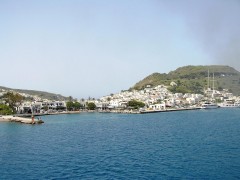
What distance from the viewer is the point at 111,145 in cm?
3778

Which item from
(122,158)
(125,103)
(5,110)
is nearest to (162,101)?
(125,103)

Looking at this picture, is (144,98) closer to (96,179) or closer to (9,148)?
(9,148)

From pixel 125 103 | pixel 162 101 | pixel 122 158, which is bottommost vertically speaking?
pixel 122 158

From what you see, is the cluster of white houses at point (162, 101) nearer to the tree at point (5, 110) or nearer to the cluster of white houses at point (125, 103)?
the cluster of white houses at point (125, 103)

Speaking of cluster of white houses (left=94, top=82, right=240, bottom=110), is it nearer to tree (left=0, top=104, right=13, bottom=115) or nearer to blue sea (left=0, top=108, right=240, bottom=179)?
tree (left=0, top=104, right=13, bottom=115)

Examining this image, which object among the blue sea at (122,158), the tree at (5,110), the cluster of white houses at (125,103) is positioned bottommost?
the blue sea at (122,158)

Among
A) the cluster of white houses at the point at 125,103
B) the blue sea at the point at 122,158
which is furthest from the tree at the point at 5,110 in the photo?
the blue sea at the point at 122,158

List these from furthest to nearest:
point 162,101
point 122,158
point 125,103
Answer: point 162,101, point 125,103, point 122,158

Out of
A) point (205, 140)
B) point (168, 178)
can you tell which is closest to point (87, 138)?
point (205, 140)

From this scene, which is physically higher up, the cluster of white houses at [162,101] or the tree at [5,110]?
the cluster of white houses at [162,101]

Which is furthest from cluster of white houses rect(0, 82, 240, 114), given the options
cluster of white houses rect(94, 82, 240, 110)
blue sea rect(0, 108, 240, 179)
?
blue sea rect(0, 108, 240, 179)

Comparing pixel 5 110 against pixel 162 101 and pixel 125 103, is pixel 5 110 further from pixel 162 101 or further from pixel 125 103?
pixel 162 101

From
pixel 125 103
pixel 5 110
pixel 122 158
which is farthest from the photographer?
pixel 125 103

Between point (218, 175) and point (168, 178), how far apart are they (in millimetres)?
3870
